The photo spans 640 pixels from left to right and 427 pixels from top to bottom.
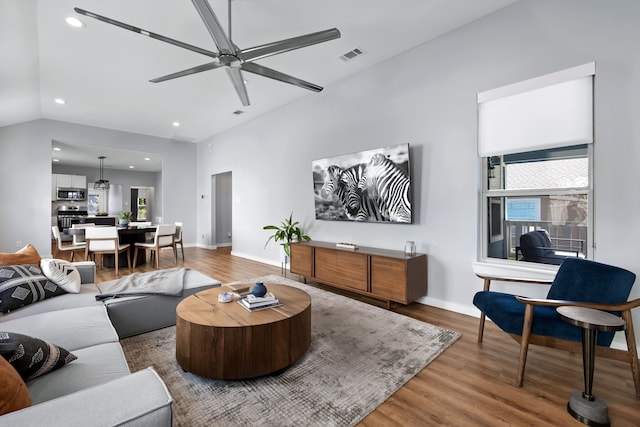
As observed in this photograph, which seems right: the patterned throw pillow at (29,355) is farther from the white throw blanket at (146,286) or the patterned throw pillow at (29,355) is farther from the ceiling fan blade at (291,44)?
the ceiling fan blade at (291,44)

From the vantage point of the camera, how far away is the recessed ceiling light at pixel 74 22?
3.03 meters

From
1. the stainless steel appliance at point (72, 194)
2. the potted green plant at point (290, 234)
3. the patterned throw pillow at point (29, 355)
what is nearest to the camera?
the patterned throw pillow at point (29, 355)

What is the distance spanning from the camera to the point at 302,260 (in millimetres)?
4551

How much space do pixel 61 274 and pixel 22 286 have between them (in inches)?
13.0

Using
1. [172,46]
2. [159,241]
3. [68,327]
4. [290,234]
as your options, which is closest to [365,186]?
[290,234]

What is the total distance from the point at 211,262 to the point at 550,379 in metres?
5.78

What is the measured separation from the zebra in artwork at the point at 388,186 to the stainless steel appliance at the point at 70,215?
10.4m

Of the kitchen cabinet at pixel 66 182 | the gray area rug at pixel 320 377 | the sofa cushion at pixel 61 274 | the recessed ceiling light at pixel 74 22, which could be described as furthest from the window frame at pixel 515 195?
the kitchen cabinet at pixel 66 182

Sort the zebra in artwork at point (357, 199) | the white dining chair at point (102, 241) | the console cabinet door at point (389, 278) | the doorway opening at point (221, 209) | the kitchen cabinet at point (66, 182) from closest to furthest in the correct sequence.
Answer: the console cabinet door at point (389, 278)
the zebra in artwork at point (357, 199)
the white dining chair at point (102, 241)
the doorway opening at point (221, 209)
the kitchen cabinet at point (66, 182)

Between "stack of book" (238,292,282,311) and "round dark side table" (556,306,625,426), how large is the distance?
195cm

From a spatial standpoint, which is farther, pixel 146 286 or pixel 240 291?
pixel 146 286

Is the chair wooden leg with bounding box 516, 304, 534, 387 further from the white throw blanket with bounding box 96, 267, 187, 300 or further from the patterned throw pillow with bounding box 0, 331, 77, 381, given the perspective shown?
the white throw blanket with bounding box 96, 267, 187, 300

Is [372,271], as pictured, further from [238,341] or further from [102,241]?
[102,241]

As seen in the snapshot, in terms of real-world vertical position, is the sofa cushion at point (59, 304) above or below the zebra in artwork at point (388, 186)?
below
